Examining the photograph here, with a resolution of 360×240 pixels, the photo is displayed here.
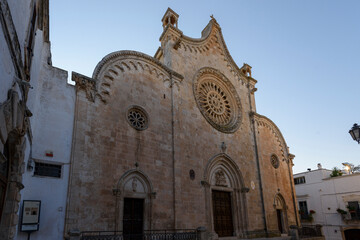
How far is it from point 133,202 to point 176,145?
368 cm

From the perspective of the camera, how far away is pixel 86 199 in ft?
32.8

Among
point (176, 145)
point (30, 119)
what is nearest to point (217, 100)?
point (176, 145)

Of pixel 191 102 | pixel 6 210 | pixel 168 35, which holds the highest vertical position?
pixel 168 35

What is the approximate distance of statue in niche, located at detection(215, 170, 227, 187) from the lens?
625 inches

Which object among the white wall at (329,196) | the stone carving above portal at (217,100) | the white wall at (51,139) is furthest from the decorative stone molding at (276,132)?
the white wall at (51,139)

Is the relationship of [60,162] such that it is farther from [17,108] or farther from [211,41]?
[211,41]

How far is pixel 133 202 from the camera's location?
11.6m

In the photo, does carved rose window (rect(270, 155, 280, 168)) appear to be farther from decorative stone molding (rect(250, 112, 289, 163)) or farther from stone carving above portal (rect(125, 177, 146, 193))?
stone carving above portal (rect(125, 177, 146, 193))

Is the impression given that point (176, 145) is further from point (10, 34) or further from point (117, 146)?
point (10, 34)

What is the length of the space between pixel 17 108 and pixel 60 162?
15.7 feet

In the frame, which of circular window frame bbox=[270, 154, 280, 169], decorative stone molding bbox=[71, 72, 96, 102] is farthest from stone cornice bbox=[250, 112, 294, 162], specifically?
decorative stone molding bbox=[71, 72, 96, 102]

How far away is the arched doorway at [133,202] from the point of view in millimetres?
10914

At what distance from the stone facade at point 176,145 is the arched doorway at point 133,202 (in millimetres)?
52

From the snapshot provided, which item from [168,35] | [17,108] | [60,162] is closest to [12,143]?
[17,108]
